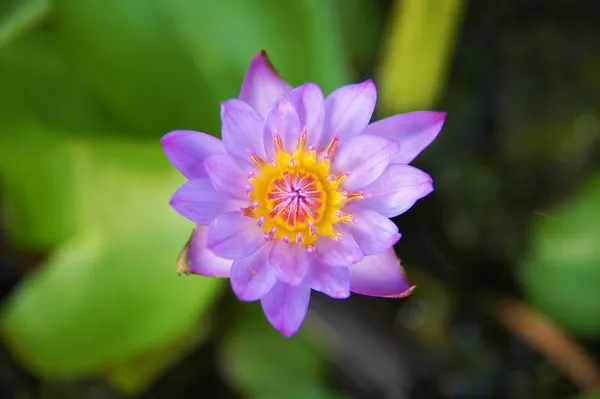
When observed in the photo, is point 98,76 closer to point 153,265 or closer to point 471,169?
point 153,265

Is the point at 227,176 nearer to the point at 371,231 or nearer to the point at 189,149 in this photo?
the point at 189,149

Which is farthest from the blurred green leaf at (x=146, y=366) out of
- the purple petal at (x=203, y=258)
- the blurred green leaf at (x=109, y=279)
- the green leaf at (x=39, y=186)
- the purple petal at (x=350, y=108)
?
the purple petal at (x=350, y=108)

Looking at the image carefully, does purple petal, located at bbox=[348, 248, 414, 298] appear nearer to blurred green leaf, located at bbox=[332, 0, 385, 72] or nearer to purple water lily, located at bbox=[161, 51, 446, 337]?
purple water lily, located at bbox=[161, 51, 446, 337]

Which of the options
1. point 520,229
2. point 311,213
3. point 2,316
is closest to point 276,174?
point 311,213

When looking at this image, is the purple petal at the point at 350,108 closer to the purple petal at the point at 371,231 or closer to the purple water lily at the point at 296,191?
the purple water lily at the point at 296,191

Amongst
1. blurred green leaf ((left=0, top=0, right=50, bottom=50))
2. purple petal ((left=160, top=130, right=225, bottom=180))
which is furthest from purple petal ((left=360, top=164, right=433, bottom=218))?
blurred green leaf ((left=0, top=0, right=50, bottom=50))

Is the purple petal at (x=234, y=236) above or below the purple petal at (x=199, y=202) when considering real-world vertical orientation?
below

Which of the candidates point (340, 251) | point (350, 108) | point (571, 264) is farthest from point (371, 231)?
point (571, 264)
